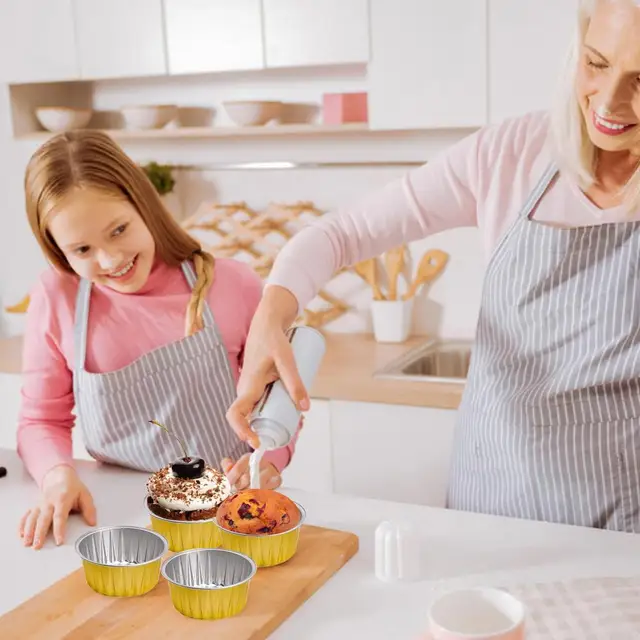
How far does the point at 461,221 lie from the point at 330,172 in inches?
56.0

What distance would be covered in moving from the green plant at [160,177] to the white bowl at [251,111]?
0.36 metres

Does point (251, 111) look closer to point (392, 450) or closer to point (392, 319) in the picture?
point (392, 319)

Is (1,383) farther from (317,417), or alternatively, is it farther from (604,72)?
(604,72)

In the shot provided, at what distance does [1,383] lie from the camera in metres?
2.74

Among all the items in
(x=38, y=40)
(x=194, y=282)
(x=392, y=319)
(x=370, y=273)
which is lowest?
(x=392, y=319)

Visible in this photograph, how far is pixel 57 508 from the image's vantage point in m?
1.29

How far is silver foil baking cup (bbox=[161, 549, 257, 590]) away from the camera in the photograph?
1038mm

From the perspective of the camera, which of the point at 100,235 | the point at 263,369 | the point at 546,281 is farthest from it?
the point at 100,235

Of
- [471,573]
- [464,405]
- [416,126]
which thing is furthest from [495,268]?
[416,126]

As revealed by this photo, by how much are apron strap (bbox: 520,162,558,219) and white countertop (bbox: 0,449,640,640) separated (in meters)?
0.43

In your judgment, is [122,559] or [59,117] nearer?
[122,559]

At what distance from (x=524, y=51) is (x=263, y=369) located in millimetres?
1311

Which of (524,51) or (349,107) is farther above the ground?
(524,51)

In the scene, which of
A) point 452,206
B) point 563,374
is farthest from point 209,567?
point 452,206
